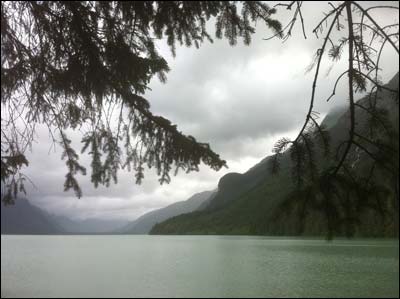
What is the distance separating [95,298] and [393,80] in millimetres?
35887

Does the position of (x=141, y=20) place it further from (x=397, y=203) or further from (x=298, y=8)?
(x=397, y=203)

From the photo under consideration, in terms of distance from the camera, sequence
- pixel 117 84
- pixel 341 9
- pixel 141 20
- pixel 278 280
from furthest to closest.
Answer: pixel 278 280, pixel 117 84, pixel 141 20, pixel 341 9

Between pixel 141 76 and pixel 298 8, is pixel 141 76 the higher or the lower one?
the higher one

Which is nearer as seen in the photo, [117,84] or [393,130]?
[393,130]

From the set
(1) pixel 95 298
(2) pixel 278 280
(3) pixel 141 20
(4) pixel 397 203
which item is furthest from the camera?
(2) pixel 278 280

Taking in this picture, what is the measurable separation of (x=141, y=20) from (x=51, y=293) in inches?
1446

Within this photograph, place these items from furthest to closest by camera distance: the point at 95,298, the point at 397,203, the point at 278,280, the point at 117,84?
the point at 278,280
the point at 95,298
the point at 117,84
the point at 397,203

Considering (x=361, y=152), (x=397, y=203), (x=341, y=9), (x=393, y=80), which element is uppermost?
(x=341, y=9)

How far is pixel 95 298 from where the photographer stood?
35.4 metres

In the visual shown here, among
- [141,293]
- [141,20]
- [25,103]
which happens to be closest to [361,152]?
[141,20]

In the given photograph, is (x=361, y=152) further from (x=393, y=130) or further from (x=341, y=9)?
(x=341, y=9)

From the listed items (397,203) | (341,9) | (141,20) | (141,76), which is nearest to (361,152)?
(397,203)

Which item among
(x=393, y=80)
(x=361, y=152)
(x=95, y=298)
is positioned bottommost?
(x=95, y=298)

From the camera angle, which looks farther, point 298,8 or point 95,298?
point 95,298
